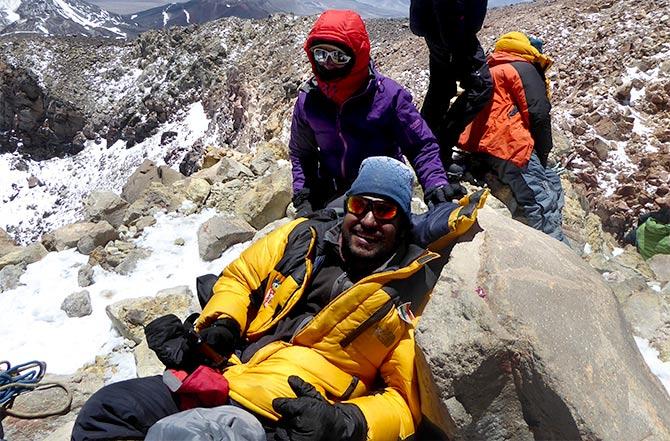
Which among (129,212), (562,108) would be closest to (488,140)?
(129,212)

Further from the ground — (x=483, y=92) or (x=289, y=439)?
(x=483, y=92)

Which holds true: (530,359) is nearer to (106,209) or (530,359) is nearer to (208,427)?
(208,427)

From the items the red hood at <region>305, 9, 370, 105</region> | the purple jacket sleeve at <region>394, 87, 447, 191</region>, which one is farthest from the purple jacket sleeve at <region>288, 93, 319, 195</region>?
the purple jacket sleeve at <region>394, 87, 447, 191</region>

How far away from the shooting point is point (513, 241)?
308 centimetres

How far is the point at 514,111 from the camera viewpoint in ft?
16.2

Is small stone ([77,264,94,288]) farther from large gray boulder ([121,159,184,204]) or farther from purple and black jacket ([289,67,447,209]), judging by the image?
large gray boulder ([121,159,184,204])

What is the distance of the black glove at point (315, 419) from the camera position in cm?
237

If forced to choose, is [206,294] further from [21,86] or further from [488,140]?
[21,86]

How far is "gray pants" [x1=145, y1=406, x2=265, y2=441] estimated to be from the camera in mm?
2244

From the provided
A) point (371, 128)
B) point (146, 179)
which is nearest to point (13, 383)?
point (371, 128)

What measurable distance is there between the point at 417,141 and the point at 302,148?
3.42 ft

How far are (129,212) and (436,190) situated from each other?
17.6 feet

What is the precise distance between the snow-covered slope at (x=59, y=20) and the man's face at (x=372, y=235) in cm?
9148

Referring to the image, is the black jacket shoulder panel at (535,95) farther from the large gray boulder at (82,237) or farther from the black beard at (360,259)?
the large gray boulder at (82,237)
